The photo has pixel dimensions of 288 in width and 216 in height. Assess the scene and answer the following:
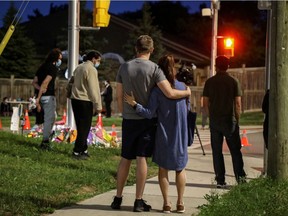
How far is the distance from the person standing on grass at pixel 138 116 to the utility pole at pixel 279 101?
115 centimetres

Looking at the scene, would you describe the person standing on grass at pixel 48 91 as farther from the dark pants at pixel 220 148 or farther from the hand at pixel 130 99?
the hand at pixel 130 99

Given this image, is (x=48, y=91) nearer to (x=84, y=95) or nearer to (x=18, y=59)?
(x=84, y=95)

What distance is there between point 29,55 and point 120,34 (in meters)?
7.71

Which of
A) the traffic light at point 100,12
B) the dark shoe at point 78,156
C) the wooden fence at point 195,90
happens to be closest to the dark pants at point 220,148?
the dark shoe at point 78,156

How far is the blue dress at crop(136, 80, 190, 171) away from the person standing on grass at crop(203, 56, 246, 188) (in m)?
1.92

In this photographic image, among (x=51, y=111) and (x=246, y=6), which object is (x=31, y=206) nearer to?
(x=51, y=111)

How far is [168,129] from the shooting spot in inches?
247

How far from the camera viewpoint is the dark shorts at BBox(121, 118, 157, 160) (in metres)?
6.33

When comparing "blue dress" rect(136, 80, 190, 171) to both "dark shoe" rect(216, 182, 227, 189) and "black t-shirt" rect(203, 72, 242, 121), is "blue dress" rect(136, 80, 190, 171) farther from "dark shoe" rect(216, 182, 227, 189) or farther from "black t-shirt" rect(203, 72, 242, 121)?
"dark shoe" rect(216, 182, 227, 189)

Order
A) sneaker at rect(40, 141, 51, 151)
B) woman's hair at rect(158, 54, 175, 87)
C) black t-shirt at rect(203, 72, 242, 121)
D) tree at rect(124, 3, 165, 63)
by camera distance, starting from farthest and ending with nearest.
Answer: tree at rect(124, 3, 165, 63), sneaker at rect(40, 141, 51, 151), black t-shirt at rect(203, 72, 242, 121), woman's hair at rect(158, 54, 175, 87)

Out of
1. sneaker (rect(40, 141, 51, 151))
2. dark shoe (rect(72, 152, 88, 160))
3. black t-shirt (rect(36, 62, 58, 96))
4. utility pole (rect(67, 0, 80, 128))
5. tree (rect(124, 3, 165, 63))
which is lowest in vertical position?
dark shoe (rect(72, 152, 88, 160))

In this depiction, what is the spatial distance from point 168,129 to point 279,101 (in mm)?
1468

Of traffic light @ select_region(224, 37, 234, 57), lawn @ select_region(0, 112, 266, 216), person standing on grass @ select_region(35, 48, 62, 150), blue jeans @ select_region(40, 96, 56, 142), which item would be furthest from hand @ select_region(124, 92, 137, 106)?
traffic light @ select_region(224, 37, 234, 57)

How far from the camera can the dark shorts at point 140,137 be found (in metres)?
6.33
